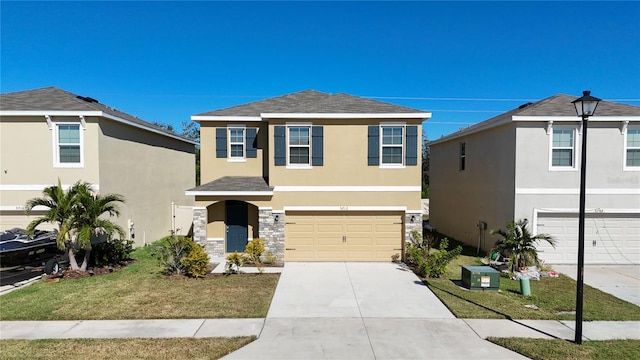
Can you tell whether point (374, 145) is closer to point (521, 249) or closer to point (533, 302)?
point (521, 249)

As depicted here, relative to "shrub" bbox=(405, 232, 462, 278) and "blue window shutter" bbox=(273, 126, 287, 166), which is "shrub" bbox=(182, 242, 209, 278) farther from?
"shrub" bbox=(405, 232, 462, 278)

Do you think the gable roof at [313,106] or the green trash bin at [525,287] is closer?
the green trash bin at [525,287]

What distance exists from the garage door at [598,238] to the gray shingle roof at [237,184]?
10.8 metres

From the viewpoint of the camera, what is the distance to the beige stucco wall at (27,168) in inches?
504

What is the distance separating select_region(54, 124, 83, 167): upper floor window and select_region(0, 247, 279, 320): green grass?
4.68 metres

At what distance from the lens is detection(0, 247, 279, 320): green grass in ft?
26.0

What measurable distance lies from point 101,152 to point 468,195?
16125 mm

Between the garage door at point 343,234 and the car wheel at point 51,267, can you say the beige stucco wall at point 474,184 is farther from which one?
the car wheel at point 51,267

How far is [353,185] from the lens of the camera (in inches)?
516

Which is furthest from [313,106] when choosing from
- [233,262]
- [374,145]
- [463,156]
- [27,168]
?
[27,168]

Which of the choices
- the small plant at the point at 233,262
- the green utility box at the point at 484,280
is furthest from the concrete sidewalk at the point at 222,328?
the small plant at the point at 233,262

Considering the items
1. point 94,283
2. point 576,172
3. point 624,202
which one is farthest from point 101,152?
point 624,202

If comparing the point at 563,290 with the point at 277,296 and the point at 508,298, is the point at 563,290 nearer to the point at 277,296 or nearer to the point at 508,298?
the point at 508,298

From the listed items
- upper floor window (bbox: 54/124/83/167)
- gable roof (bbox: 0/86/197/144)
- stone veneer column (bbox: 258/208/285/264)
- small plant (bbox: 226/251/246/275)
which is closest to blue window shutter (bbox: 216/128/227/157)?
stone veneer column (bbox: 258/208/285/264)
